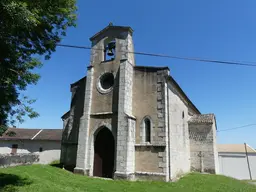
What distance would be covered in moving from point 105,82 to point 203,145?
9969mm

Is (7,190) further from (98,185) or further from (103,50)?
(103,50)

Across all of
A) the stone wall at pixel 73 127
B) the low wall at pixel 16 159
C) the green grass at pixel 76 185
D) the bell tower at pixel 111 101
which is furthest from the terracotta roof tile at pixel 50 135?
the green grass at pixel 76 185

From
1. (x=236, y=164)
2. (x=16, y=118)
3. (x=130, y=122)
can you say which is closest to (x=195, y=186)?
(x=130, y=122)

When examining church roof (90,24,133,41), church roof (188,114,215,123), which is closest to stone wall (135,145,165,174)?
church roof (188,114,215,123)

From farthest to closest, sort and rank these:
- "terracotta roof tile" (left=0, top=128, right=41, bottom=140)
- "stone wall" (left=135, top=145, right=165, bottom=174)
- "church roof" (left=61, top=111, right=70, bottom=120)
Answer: "terracotta roof tile" (left=0, top=128, right=41, bottom=140)
"church roof" (left=61, top=111, right=70, bottom=120)
"stone wall" (left=135, top=145, right=165, bottom=174)

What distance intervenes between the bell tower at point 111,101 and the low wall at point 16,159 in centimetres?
539

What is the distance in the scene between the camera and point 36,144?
2919cm

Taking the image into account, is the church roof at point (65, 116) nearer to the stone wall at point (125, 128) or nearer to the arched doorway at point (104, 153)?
the arched doorway at point (104, 153)

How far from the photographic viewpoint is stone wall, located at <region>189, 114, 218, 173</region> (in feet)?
54.9

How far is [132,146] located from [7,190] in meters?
6.39

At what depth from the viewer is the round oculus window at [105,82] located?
45.3ft

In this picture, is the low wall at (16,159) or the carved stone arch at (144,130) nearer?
the carved stone arch at (144,130)

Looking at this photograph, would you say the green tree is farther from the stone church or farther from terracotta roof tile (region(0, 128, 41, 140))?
terracotta roof tile (region(0, 128, 41, 140))

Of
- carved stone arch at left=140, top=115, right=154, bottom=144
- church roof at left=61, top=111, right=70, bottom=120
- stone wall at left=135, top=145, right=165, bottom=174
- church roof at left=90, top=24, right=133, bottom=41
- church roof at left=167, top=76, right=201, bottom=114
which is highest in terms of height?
church roof at left=90, top=24, right=133, bottom=41
